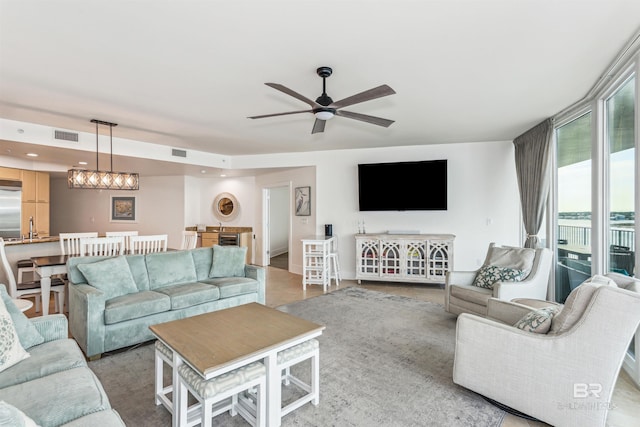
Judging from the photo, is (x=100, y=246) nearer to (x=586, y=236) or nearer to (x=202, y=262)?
(x=202, y=262)

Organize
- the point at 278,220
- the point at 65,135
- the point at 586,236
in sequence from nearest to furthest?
the point at 586,236 < the point at 65,135 < the point at 278,220

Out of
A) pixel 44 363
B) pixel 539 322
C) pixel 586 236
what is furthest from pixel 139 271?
pixel 586 236

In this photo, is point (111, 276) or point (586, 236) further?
point (586, 236)

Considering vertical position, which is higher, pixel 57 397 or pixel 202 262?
pixel 202 262

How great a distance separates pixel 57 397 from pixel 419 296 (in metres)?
4.37

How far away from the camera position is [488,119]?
402 cm

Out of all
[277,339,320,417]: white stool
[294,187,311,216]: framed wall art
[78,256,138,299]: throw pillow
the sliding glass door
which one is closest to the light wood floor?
[277,339,320,417]: white stool

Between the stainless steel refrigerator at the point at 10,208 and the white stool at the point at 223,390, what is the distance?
6.54 m

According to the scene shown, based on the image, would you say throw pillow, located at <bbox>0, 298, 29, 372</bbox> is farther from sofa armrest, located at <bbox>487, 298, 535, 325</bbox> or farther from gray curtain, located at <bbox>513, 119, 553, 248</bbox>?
gray curtain, located at <bbox>513, 119, 553, 248</bbox>

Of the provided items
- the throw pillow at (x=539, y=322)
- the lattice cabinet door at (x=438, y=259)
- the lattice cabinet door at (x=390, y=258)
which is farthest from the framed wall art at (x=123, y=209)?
the throw pillow at (x=539, y=322)

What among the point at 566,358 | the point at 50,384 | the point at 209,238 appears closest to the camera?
the point at 50,384

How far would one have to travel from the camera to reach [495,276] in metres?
3.45

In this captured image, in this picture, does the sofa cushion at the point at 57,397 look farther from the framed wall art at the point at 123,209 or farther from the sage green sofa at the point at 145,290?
the framed wall art at the point at 123,209

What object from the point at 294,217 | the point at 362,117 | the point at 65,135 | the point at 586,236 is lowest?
the point at 586,236
